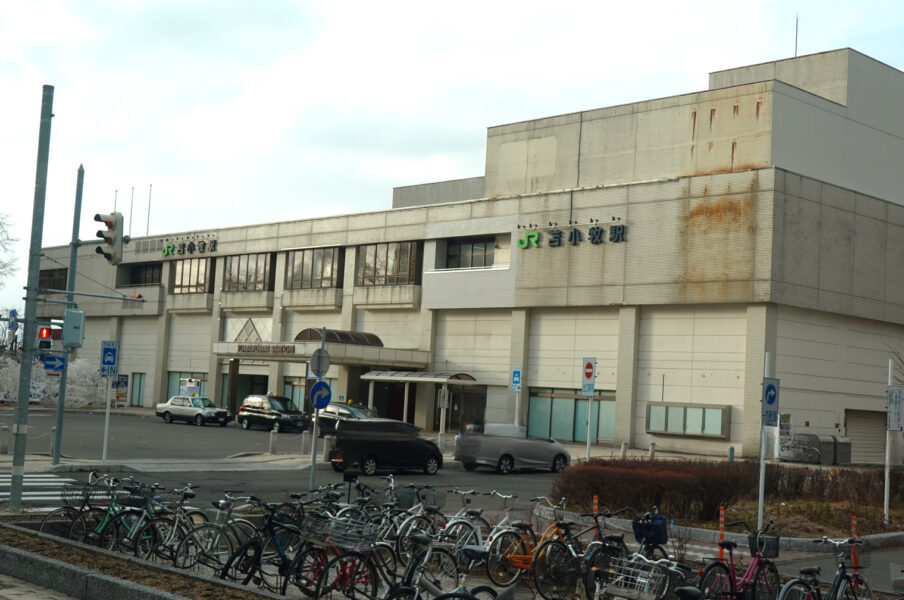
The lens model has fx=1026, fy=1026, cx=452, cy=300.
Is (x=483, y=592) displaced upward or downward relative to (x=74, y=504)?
upward

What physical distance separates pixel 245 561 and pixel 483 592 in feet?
10.7

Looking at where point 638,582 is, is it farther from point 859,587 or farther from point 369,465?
point 369,465

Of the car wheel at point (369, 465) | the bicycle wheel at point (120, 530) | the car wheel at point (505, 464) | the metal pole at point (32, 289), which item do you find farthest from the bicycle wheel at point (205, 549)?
the car wheel at point (505, 464)

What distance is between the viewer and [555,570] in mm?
11922

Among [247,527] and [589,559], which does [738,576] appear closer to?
[589,559]

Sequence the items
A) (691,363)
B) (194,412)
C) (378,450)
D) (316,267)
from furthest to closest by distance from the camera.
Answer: (316,267)
(194,412)
(691,363)
(378,450)

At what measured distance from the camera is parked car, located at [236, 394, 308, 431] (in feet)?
164

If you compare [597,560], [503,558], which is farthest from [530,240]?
[597,560]

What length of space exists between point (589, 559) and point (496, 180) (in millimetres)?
44409

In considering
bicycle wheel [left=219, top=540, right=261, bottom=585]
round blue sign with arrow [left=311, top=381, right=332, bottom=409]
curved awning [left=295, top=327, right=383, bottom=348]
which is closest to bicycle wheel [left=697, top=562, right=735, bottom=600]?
bicycle wheel [left=219, top=540, right=261, bottom=585]

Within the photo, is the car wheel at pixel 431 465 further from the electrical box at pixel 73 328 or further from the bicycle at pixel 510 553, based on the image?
the bicycle at pixel 510 553

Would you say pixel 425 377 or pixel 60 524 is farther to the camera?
pixel 425 377

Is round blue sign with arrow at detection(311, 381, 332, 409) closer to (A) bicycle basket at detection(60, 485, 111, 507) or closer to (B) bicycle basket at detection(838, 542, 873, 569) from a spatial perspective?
(A) bicycle basket at detection(60, 485, 111, 507)

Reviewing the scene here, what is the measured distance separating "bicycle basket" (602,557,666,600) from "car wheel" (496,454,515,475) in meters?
22.5
